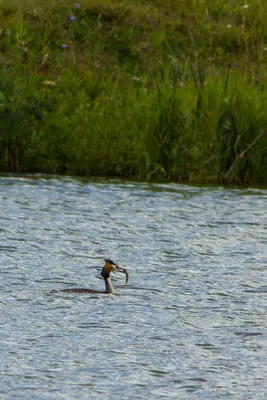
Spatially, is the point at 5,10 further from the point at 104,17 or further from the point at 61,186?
the point at 61,186

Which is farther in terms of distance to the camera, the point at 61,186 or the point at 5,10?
the point at 5,10

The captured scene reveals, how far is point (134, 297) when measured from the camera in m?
7.68

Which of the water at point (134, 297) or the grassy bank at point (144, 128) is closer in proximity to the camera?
Answer: the water at point (134, 297)

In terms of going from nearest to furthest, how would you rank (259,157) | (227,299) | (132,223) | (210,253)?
(227,299), (210,253), (132,223), (259,157)

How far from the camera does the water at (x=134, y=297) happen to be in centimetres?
561

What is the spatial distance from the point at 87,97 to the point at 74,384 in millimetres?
10799

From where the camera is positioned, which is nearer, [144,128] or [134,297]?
[134,297]

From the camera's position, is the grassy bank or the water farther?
the grassy bank

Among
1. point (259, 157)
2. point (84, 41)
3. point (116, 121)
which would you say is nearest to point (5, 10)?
point (84, 41)

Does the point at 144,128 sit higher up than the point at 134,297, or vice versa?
the point at 144,128

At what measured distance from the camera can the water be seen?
561 cm

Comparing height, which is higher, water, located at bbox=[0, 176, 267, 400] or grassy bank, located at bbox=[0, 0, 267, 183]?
grassy bank, located at bbox=[0, 0, 267, 183]

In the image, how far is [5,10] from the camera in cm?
2152

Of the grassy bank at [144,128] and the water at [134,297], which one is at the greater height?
the grassy bank at [144,128]
